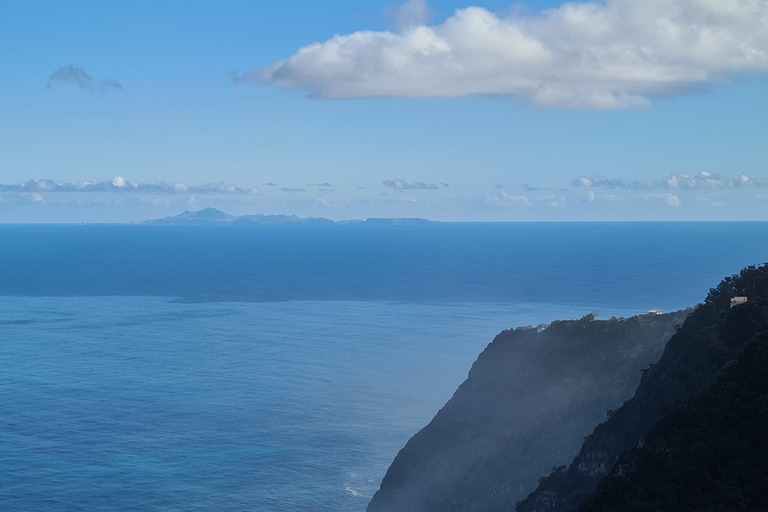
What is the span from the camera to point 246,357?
106250 mm

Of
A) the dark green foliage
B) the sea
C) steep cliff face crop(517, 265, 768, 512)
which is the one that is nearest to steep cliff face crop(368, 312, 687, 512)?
the sea

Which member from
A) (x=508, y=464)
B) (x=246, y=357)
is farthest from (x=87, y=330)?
(x=508, y=464)

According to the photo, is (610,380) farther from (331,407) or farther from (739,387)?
(331,407)

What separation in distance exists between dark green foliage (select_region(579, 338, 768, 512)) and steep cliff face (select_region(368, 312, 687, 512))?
22.0 m

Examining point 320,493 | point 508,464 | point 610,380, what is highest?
point 610,380

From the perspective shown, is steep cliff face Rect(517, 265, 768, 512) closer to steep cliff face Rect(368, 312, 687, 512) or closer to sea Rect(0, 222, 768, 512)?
steep cliff face Rect(368, 312, 687, 512)

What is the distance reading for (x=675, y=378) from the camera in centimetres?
3656

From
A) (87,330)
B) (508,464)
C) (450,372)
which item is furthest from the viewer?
(87,330)

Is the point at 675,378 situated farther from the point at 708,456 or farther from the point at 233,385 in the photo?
the point at 233,385

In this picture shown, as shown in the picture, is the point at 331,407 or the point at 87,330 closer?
the point at 331,407

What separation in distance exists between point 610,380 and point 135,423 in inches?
1982

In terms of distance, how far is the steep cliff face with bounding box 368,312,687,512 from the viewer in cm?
5122

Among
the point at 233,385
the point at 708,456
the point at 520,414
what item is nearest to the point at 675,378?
the point at 708,456

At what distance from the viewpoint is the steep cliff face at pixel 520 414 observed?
5122 cm
